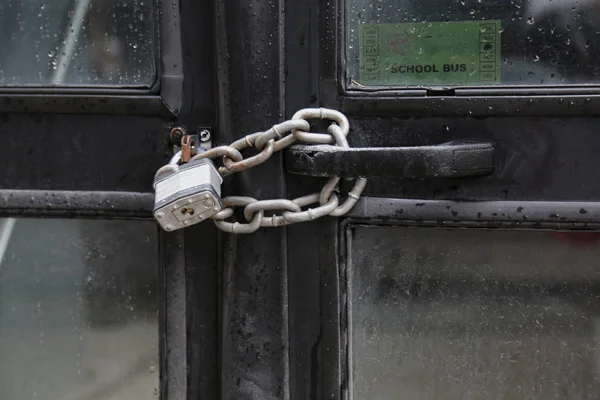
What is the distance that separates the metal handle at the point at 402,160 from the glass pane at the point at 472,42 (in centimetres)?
12

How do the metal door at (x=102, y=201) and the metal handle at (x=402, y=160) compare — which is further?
the metal door at (x=102, y=201)

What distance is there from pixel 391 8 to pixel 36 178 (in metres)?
0.65

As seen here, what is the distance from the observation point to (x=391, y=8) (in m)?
0.97

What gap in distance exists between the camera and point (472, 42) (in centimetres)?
95

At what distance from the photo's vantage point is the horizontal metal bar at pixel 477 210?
0.93 m

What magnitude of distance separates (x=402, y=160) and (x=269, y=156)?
198 millimetres

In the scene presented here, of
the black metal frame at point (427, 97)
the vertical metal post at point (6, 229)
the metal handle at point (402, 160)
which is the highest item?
the black metal frame at point (427, 97)

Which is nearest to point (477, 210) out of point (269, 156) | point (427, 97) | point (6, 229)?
point (427, 97)

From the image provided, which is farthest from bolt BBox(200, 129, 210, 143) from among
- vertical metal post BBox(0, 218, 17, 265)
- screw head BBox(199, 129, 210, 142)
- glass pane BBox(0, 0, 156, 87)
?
vertical metal post BBox(0, 218, 17, 265)

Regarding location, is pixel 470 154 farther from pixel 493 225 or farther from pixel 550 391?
pixel 550 391

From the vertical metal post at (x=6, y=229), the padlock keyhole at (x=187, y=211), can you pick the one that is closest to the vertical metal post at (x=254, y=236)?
the padlock keyhole at (x=187, y=211)

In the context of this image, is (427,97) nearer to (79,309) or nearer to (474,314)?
(474,314)

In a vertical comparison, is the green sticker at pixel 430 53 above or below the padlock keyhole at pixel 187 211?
above

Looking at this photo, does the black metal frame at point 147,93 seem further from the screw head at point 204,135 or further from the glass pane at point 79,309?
the glass pane at point 79,309
